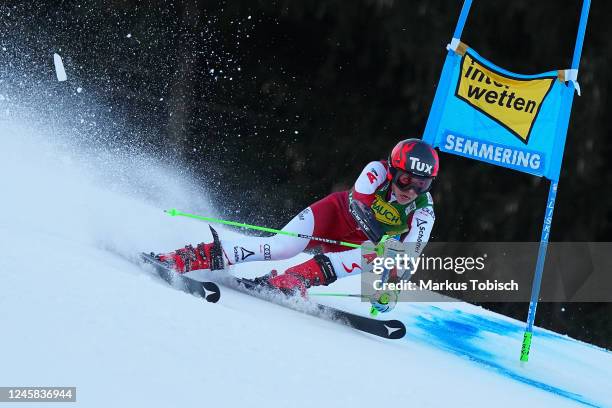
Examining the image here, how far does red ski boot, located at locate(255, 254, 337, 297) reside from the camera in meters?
4.55

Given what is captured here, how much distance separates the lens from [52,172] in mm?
5707

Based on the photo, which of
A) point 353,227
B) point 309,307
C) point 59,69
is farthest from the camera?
point 59,69

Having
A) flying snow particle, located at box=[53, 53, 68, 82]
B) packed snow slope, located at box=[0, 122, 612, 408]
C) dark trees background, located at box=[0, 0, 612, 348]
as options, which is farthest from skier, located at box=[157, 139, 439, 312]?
flying snow particle, located at box=[53, 53, 68, 82]

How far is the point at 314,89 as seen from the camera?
33.7 feet

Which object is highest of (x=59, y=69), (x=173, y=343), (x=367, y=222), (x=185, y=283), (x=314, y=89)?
(x=59, y=69)

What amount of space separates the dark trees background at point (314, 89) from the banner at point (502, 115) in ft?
13.0

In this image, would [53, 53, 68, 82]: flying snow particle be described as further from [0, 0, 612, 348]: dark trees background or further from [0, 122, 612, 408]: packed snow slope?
[0, 122, 612, 408]: packed snow slope

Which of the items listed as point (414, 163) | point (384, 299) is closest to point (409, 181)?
point (414, 163)

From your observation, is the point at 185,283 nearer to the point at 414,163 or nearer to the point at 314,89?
the point at 414,163

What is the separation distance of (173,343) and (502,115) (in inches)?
111

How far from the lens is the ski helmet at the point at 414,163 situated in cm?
458

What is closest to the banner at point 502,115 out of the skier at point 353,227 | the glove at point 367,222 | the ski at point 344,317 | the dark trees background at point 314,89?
the skier at point 353,227

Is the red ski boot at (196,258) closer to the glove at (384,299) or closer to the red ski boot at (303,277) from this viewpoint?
the red ski boot at (303,277)

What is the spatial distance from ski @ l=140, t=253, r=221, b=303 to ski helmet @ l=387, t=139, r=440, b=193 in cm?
132
